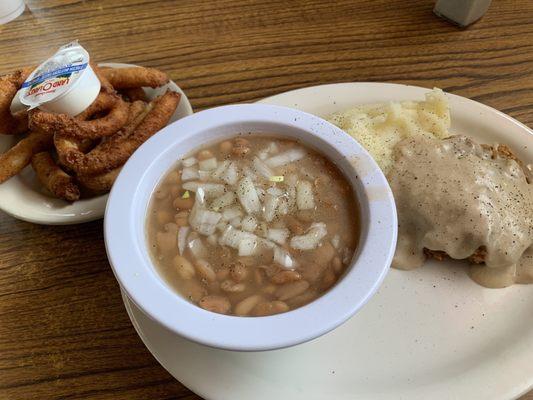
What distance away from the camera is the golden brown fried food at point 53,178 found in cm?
183

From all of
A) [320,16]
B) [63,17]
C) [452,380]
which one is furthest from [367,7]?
[452,380]

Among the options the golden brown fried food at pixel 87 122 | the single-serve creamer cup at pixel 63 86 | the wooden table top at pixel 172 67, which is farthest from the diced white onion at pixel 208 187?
the single-serve creamer cup at pixel 63 86

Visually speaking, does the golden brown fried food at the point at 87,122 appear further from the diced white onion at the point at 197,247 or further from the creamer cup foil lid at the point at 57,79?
the diced white onion at the point at 197,247

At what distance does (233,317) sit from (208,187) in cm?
46

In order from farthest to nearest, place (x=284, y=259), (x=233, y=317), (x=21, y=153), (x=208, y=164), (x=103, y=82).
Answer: (x=103, y=82) → (x=21, y=153) → (x=208, y=164) → (x=284, y=259) → (x=233, y=317)

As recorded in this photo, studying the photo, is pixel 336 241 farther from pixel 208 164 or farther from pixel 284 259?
pixel 208 164

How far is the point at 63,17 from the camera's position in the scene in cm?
286

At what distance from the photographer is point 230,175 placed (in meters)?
1.56

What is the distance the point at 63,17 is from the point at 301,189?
6.98ft

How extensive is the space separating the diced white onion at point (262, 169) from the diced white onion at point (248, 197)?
0.06 meters

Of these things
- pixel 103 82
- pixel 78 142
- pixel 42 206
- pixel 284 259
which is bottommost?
pixel 42 206

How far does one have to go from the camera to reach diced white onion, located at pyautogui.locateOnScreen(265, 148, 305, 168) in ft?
5.28

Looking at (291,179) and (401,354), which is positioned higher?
(291,179)

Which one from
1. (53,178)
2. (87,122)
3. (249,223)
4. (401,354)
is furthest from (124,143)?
(401,354)
